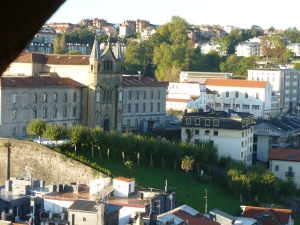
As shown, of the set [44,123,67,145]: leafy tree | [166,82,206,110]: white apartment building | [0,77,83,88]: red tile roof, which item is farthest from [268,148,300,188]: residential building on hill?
[166,82,206,110]: white apartment building

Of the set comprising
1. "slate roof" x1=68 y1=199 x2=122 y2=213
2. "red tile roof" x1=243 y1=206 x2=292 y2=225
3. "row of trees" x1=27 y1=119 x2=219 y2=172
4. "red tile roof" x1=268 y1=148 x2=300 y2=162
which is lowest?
"red tile roof" x1=243 y1=206 x2=292 y2=225

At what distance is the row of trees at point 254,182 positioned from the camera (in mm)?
33812

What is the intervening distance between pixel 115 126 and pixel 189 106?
21288 millimetres

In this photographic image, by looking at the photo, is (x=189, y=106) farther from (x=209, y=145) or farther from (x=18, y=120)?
(x=18, y=120)

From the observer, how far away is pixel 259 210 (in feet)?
99.1

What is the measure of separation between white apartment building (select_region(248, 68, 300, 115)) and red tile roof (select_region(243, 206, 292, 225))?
125 ft

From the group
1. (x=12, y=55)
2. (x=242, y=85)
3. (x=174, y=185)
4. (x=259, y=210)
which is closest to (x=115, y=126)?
(x=174, y=185)

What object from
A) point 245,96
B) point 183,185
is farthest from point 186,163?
point 245,96

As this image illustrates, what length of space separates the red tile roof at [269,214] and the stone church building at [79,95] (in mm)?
11802

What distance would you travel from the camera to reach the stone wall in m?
32.1

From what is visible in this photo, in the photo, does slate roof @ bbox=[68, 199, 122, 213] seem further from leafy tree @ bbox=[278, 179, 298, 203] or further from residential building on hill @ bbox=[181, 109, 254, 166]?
residential building on hill @ bbox=[181, 109, 254, 166]

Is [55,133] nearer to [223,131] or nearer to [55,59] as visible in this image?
[55,59]

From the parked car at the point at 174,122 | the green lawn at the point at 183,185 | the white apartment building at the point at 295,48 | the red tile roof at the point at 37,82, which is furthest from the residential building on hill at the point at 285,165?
the white apartment building at the point at 295,48

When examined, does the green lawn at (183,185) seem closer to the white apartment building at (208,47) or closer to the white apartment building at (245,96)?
the white apartment building at (245,96)
